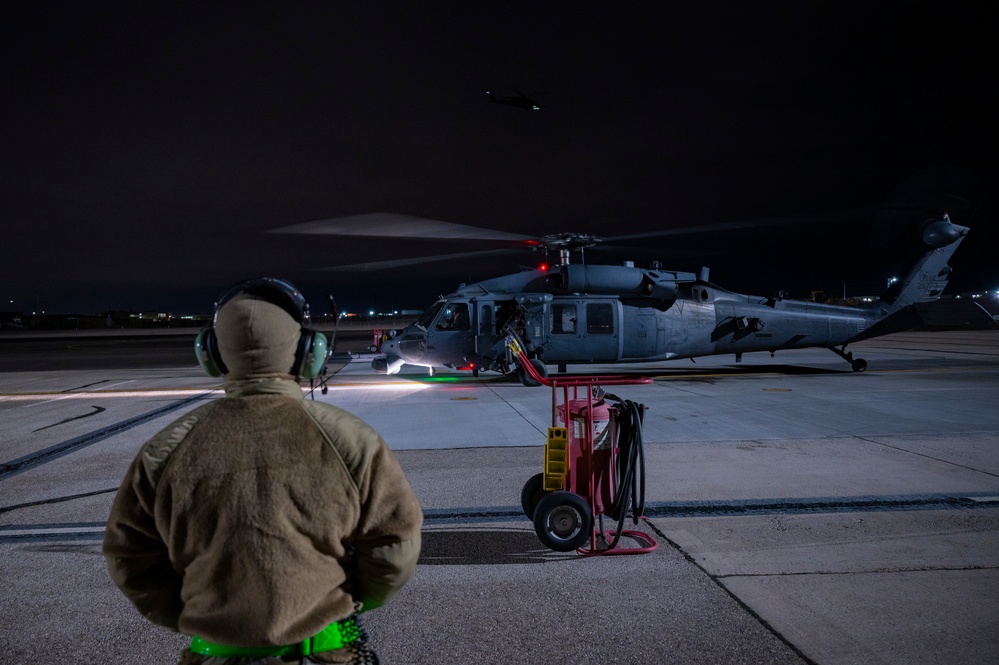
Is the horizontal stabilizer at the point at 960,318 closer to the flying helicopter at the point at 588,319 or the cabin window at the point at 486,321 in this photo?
the flying helicopter at the point at 588,319

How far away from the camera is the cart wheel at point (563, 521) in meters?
4.35

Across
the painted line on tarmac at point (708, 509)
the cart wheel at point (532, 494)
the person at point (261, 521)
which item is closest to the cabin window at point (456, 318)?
the painted line on tarmac at point (708, 509)

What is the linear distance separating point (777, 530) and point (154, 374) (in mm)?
19185

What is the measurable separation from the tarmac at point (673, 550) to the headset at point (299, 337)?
208cm

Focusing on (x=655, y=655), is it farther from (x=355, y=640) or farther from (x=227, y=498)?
(x=227, y=498)

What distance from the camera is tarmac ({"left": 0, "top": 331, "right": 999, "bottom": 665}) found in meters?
3.26

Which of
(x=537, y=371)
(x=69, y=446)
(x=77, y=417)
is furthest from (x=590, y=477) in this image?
(x=77, y=417)

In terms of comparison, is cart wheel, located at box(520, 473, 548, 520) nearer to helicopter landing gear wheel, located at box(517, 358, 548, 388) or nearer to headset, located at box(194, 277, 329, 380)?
headset, located at box(194, 277, 329, 380)

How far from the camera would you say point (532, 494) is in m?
4.94

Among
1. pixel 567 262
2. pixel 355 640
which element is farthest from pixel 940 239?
pixel 355 640

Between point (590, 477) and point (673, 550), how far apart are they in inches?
33.2

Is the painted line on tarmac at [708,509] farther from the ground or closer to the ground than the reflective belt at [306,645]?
closer to the ground

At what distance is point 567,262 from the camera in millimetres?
14859

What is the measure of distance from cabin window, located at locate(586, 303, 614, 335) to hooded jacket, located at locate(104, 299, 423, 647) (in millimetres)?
13206
